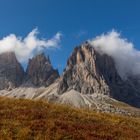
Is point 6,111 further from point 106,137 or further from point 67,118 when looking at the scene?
point 106,137

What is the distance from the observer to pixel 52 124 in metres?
21.1

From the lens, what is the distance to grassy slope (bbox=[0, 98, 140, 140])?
19.2 metres

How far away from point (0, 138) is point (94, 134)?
586 cm

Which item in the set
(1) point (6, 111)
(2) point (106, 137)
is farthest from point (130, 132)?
(1) point (6, 111)

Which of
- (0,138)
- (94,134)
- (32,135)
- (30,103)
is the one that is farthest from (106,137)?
(30,103)

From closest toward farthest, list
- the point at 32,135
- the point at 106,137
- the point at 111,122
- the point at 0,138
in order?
the point at 0,138, the point at 32,135, the point at 106,137, the point at 111,122

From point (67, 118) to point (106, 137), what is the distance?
4678 mm

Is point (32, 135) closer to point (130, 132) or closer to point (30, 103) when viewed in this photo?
point (130, 132)

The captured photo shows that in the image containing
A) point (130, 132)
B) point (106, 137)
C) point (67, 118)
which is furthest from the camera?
point (67, 118)

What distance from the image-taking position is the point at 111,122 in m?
26.2

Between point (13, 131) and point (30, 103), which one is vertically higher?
point (30, 103)

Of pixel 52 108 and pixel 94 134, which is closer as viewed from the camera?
pixel 94 134

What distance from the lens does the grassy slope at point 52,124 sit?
19.2 meters

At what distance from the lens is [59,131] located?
65.6 ft
